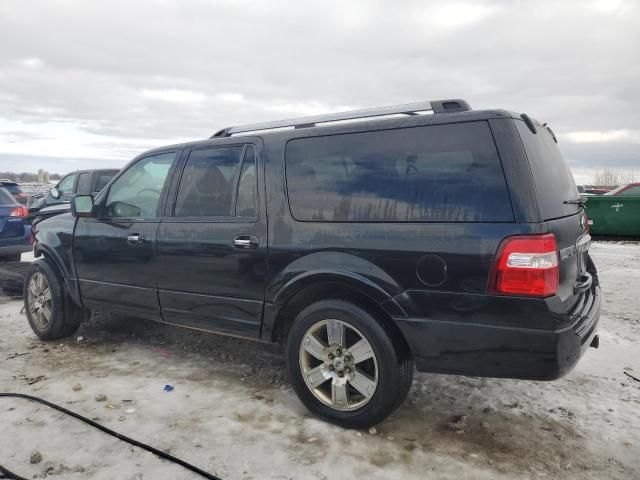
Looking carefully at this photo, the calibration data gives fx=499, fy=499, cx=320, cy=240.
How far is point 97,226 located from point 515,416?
3781mm

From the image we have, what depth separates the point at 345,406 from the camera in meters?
3.16

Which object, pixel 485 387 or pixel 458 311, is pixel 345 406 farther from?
pixel 485 387

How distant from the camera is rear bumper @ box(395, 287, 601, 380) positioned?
2627mm

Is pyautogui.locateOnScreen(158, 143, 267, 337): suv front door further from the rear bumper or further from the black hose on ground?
the rear bumper

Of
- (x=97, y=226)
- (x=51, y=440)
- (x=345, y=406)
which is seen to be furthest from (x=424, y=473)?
(x=97, y=226)

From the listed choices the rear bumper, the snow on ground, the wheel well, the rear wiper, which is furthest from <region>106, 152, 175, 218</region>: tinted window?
the rear wiper

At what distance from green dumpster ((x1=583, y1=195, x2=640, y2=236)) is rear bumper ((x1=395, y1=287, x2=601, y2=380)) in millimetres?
11811

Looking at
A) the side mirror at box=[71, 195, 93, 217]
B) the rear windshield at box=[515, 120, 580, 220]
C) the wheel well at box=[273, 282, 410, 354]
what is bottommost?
the wheel well at box=[273, 282, 410, 354]

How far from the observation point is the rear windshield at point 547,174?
8.90 ft

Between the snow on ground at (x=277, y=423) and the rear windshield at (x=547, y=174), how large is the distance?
137 cm

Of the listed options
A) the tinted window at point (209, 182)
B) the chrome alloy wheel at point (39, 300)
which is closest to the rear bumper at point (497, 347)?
the tinted window at point (209, 182)

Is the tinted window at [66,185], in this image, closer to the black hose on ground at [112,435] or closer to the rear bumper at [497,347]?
the black hose on ground at [112,435]

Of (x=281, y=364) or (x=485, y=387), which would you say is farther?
(x=281, y=364)

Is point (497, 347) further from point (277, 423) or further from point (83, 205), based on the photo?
point (83, 205)
